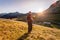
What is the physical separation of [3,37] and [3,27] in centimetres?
640

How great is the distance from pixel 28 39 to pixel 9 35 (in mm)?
5043

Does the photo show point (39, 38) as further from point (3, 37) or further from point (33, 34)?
point (3, 37)

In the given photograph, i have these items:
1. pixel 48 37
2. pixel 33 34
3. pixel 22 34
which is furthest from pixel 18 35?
pixel 48 37

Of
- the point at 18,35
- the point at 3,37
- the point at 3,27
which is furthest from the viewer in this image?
the point at 3,27

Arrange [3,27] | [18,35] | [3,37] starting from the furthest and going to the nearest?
[3,27]
[18,35]
[3,37]

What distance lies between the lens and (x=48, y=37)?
3941cm

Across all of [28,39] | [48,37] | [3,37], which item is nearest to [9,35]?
[3,37]

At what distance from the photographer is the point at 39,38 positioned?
37.8 metres

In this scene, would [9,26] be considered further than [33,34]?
Yes

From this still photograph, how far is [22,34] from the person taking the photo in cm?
3975

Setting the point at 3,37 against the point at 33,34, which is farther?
the point at 33,34

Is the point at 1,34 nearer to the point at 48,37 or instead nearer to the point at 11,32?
the point at 11,32

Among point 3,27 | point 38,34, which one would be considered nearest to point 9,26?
point 3,27

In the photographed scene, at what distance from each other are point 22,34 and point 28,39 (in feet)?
12.0
